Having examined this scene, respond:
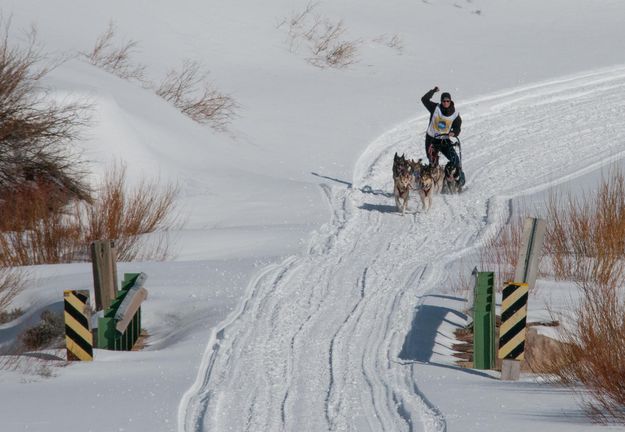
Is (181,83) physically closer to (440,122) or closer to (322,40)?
(322,40)

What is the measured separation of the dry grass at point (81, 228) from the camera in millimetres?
17188

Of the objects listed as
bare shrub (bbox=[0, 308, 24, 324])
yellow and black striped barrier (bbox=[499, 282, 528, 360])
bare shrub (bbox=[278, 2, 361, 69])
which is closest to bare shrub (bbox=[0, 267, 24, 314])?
bare shrub (bbox=[0, 308, 24, 324])

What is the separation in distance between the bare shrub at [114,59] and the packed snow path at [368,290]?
21.6 ft

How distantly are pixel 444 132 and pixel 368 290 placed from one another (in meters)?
7.10

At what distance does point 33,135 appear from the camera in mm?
19609

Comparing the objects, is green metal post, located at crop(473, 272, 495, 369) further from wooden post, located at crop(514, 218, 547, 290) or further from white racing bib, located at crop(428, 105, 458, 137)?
white racing bib, located at crop(428, 105, 458, 137)

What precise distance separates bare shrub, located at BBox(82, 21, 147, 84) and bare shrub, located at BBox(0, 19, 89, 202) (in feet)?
26.2

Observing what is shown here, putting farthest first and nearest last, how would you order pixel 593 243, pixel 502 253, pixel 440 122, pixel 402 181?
pixel 440 122 < pixel 402 181 < pixel 502 253 < pixel 593 243

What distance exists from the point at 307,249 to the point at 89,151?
5.56 m

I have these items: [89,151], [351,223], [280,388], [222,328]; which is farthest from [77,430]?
[89,151]

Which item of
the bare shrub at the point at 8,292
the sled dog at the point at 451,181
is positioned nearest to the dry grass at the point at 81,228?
the bare shrub at the point at 8,292

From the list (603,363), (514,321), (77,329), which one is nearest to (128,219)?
(77,329)

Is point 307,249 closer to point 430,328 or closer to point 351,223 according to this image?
point 351,223

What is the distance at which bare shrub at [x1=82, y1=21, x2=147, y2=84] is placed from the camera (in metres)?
28.9
